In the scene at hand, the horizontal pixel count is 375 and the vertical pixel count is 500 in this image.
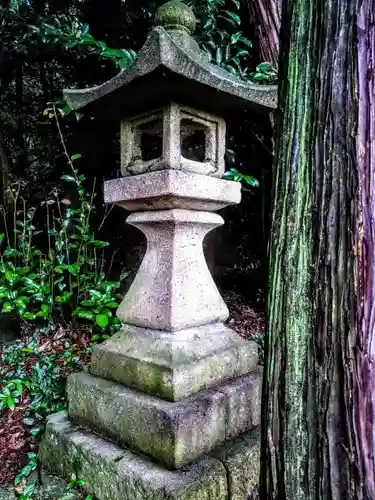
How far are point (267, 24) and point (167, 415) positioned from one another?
2876mm

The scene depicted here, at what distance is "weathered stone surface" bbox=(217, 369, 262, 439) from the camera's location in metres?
1.58

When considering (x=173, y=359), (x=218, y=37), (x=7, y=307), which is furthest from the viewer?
(x=218, y=37)

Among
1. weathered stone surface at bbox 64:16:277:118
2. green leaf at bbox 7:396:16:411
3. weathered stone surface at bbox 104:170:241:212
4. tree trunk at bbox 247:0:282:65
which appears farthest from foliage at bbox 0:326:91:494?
tree trunk at bbox 247:0:282:65

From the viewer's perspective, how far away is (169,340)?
1545 mm

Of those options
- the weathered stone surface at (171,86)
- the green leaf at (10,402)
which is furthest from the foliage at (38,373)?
the weathered stone surface at (171,86)

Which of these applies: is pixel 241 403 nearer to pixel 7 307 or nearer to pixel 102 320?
pixel 102 320

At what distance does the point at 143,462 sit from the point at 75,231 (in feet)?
7.02

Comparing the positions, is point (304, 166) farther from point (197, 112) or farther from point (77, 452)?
point (77, 452)

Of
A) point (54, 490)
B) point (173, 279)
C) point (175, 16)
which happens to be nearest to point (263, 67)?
point (175, 16)

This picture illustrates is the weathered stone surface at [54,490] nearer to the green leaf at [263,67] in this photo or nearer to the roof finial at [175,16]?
A: the roof finial at [175,16]

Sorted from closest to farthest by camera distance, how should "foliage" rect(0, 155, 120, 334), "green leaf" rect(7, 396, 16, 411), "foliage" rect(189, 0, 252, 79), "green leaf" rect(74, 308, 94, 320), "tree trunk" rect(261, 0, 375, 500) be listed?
"tree trunk" rect(261, 0, 375, 500), "green leaf" rect(7, 396, 16, 411), "green leaf" rect(74, 308, 94, 320), "foliage" rect(0, 155, 120, 334), "foliage" rect(189, 0, 252, 79)

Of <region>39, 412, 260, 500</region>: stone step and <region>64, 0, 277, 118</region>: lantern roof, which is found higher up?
<region>64, 0, 277, 118</region>: lantern roof

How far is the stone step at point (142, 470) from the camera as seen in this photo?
1321 mm

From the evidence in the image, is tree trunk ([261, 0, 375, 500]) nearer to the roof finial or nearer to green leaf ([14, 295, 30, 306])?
the roof finial
